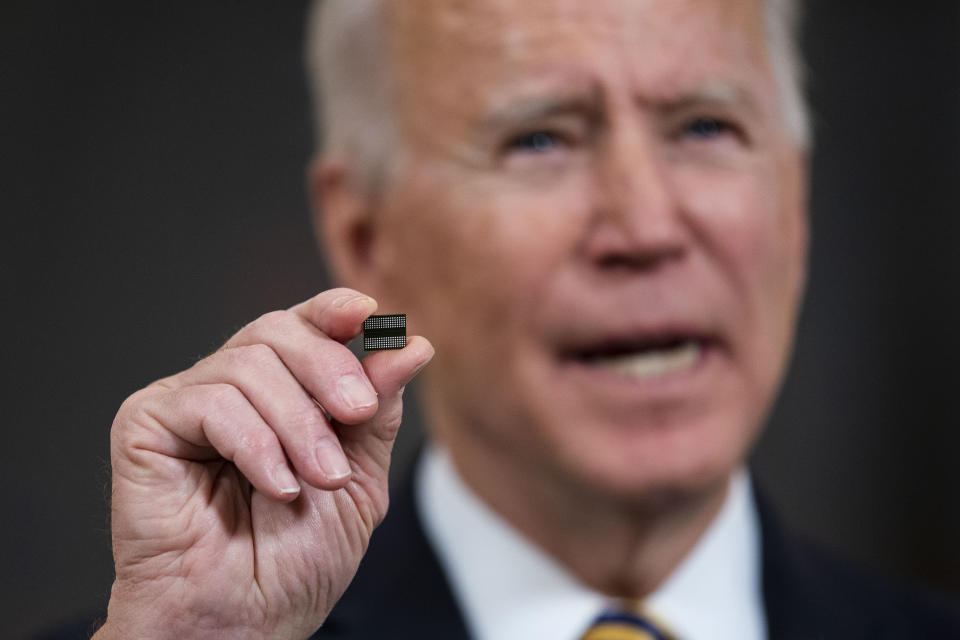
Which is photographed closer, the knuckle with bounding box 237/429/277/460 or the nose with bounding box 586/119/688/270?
the knuckle with bounding box 237/429/277/460

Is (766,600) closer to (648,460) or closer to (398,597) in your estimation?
(648,460)

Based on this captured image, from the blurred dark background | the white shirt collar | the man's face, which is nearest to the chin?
the man's face

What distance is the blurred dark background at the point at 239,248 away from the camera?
1.50m

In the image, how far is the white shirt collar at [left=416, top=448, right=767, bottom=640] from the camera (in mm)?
1072

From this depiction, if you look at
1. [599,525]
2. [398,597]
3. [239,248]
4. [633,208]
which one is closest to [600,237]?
[633,208]

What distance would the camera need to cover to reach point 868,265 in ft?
5.90

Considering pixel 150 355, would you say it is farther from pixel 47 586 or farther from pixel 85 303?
pixel 47 586

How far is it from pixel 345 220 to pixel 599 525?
1.51ft

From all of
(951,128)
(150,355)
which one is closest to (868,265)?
(951,128)

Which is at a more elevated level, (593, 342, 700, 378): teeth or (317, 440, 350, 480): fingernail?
(317, 440, 350, 480): fingernail

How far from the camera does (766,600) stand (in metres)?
1.11

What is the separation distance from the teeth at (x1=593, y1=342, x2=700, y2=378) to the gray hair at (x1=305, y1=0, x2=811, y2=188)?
320 mm

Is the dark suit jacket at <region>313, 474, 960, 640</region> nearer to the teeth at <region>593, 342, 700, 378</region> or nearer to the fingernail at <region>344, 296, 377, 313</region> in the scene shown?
the teeth at <region>593, 342, 700, 378</region>

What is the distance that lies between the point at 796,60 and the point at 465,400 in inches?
22.6
